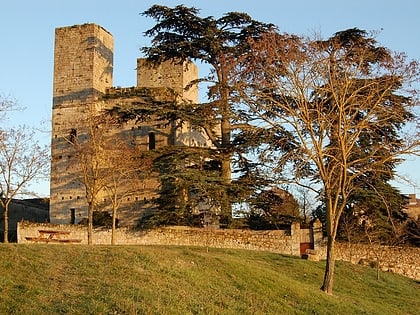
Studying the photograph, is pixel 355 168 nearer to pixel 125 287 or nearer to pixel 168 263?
pixel 168 263

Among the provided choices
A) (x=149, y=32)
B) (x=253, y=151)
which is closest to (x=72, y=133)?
(x=149, y=32)

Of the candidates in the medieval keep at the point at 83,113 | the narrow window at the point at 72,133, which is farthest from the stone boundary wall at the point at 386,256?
the narrow window at the point at 72,133

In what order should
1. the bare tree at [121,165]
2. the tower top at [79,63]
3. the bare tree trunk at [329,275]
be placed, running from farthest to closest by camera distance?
1. the tower top at [79,63]
2. the bare tree at [121,165]
3. the bare tree trunk at [329,275]

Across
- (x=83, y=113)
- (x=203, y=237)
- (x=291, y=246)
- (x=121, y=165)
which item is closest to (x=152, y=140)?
(x=83, y=113)

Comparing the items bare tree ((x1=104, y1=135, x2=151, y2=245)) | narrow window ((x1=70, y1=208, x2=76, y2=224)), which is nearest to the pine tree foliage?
bare tree ((x1=104, y1=135, x2=151, y2=245))

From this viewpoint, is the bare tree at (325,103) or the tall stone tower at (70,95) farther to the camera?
the tall stone tower at (70,95)

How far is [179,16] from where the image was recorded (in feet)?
103

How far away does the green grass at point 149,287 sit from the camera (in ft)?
37.7

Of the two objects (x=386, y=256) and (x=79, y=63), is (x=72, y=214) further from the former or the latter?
(x=386, y=256)

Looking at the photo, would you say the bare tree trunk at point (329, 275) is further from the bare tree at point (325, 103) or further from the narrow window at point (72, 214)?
the narrow window at point (72, 214)

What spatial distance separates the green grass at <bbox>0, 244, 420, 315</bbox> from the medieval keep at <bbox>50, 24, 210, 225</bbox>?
1728 cm

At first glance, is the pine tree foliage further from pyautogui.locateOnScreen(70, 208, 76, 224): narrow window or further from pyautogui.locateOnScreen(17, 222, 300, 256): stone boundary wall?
pyautogui.locateOnScreen(70, 208, 76, 224): narrow window

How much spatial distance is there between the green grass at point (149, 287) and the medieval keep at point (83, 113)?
17.3 metres

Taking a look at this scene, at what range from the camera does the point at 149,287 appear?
13.0 meters
